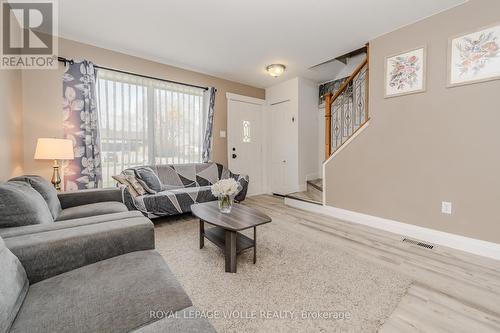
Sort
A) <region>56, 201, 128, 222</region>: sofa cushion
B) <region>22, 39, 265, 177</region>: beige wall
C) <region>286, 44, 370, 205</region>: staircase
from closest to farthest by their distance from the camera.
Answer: <region>56, 201, 128, 222</region>: sofa cushion
<region>22, 39, 265, 177</region>: beige wall
<region>286, 44, 370, 205</region>: staircase

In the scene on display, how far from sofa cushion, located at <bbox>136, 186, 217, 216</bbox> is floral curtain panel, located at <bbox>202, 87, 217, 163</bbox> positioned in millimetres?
953

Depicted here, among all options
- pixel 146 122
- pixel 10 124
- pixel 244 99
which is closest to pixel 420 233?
pixel 244 99

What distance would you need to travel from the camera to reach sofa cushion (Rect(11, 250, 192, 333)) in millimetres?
787

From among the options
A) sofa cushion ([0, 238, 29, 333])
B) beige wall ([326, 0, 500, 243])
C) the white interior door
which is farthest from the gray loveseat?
beige wall ([326, 0, 500, 243])

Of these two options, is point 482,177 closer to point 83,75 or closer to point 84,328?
point 84,328

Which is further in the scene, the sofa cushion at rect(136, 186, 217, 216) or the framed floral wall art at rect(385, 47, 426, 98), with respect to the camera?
the sofa cushion at rect(136, 186, 217, 216)

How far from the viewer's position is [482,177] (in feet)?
7.56

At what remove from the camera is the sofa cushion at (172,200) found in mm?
3053

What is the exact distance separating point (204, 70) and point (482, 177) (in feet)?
14.0

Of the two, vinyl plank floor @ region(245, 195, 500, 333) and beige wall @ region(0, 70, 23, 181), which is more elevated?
beige wall @ region(0, 70, 23, 181)

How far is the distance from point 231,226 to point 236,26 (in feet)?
7.90

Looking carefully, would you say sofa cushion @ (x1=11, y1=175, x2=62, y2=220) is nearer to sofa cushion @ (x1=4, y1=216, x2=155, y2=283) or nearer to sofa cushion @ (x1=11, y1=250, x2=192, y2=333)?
sofa cushion @ (x1=4, y1=216, x2=155, y2=283)

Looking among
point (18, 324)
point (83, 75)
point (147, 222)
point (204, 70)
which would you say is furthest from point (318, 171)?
point (18, 324)

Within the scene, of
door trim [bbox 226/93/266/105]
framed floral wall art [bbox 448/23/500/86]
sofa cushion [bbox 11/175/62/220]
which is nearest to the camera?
sofa cushion [bbox 11/175/62/220]
